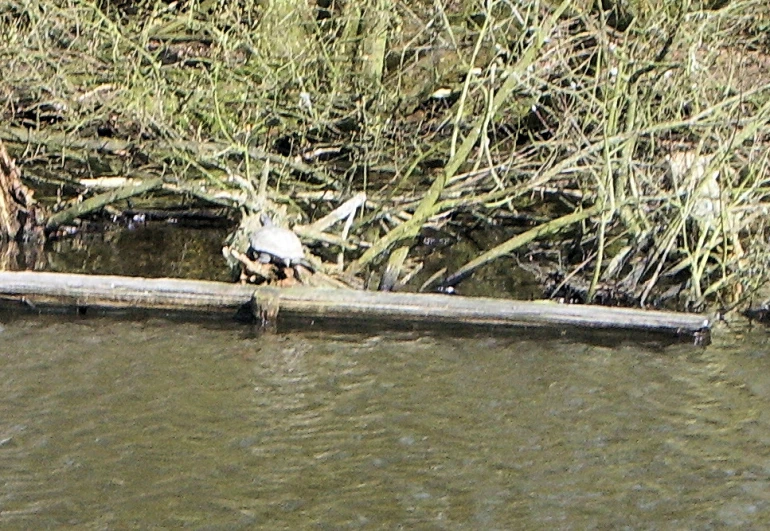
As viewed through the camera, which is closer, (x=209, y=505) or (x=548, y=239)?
(x=209, y=505)

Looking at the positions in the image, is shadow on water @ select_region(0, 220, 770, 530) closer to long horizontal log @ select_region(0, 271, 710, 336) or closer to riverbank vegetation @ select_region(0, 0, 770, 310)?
long horizontal log @ select_region(0, 271, 710, 336)

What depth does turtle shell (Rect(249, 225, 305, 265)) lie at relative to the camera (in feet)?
29.4

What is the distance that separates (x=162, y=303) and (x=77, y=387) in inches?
60.1

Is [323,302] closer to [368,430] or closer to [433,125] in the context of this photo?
[368,430]

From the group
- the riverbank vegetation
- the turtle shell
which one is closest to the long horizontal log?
the turtle shell

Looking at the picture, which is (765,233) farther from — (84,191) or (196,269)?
(84,191)

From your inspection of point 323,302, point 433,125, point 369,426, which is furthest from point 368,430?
point 433,125

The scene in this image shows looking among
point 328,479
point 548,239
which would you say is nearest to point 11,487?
point 328,479

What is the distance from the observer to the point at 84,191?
41.3 ft

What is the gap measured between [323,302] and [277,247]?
1.68ft

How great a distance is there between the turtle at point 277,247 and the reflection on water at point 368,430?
0.53 meters

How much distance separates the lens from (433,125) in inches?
499

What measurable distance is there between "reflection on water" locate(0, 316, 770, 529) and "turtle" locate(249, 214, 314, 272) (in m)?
0.53

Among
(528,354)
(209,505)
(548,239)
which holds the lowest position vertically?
(209,505)
